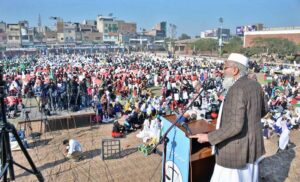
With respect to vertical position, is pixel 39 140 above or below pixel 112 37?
below

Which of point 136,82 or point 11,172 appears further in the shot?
point 136,82

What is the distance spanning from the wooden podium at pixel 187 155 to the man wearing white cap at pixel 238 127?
0.46m

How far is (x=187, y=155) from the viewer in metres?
3.14

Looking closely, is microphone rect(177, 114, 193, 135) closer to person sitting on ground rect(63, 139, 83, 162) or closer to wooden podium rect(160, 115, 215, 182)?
wooden podium rect(160, 115, 215, 182)

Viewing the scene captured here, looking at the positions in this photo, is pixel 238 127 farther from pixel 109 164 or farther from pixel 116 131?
pixel 116 131

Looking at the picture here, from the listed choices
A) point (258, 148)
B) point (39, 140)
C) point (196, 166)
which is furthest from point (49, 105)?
point (258, 148)

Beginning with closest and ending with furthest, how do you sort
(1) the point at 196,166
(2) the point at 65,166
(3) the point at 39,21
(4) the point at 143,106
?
(1) the point at 196,166, (2) the point at 65,166, (4) the point at 143,106, (3) the point at 39,21

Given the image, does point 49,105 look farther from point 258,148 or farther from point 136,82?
point 258,148

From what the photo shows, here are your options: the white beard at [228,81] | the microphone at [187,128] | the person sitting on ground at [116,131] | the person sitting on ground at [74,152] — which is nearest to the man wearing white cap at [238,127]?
the white beard at [228,81]

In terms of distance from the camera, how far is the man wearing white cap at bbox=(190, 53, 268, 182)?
7.85ft

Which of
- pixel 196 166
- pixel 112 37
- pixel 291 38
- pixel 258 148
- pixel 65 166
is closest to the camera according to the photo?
pixel 258 148

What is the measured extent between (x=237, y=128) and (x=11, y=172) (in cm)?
304

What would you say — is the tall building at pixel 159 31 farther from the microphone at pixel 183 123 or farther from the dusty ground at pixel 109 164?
the microphone at pixel 183 123

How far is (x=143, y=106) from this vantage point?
13125mm
